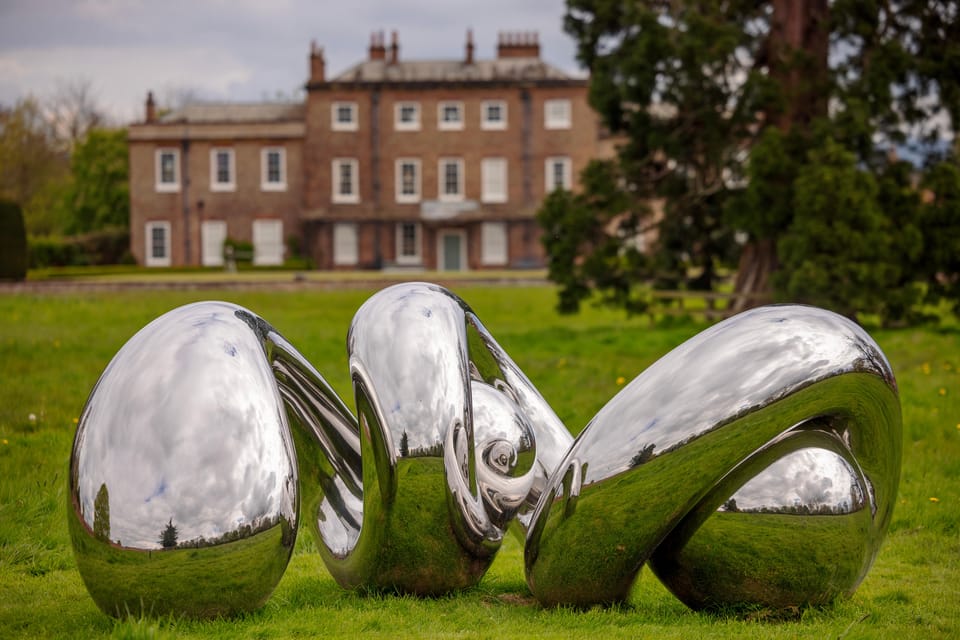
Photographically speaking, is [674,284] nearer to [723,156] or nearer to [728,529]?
[723,156]

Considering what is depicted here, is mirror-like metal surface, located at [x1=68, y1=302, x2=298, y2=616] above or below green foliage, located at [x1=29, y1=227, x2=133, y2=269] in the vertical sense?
below

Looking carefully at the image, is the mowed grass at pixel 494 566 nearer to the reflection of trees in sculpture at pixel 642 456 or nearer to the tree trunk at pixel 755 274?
the reflection of trees in sculpture at pixel 642 456

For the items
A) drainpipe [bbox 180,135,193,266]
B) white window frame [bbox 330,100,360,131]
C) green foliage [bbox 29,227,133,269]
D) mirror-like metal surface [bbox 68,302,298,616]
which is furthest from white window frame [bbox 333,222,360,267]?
mirror-like metal surface [bbox 68,302,298,616]

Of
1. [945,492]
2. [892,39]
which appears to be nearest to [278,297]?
[892,39]

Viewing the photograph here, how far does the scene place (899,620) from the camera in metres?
4.51

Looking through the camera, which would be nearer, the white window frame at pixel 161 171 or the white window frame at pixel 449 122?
the white window frame at pixel 449 122

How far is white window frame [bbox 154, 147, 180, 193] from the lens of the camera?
5519cm

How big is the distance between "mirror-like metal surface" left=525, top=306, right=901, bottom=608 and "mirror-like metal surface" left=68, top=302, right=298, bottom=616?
108 centimetres

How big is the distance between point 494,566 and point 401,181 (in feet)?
162

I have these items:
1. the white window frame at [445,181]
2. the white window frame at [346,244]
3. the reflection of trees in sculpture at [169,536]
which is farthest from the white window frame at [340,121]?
the reflection of trees in sculpture at [169,536]

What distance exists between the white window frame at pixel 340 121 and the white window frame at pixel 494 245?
7.59 metres

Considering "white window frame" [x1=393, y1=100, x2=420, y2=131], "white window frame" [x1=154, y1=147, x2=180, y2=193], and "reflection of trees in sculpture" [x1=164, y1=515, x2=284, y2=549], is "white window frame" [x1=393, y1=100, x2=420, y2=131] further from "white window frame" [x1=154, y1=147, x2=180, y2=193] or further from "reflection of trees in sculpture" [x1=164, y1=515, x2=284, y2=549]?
"reflection of trees in sculpture" [x1=164, y1=515, x2=284, y2=549]

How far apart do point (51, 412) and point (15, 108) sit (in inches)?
2322

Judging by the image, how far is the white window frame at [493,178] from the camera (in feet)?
176
